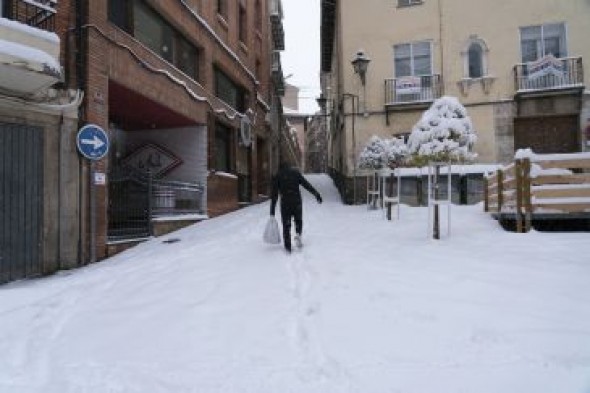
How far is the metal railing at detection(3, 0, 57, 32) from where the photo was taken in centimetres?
793

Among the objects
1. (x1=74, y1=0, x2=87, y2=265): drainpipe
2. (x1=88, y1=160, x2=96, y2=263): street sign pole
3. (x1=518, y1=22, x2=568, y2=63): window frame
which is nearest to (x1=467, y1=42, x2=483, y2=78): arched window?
(x1=518, y1=22, x2=568, y2=63): window frame

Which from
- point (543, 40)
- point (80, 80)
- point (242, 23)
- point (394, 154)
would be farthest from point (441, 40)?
point (80, 80)

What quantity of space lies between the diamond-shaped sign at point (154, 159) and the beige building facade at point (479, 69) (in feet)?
26.1

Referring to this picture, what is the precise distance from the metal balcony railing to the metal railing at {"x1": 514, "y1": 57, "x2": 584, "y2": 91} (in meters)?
2.85

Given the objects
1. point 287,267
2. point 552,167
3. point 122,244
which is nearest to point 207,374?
point 287,267

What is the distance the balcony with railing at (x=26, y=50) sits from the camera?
23.0ft

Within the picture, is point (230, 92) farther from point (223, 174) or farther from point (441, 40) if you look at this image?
point (441, 40)

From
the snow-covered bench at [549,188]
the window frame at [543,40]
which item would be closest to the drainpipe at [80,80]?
the snow-covered bench at [549,188]

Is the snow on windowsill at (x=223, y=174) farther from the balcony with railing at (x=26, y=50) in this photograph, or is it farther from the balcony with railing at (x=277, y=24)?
the balcony with railing at (x=277, y=24)

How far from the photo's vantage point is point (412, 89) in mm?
19594

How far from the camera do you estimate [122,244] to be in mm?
10148

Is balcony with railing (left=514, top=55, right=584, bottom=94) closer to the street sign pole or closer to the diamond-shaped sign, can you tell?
the diamond-shaped sign

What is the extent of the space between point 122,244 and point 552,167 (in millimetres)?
8141

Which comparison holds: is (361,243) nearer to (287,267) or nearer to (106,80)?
(287,267)
